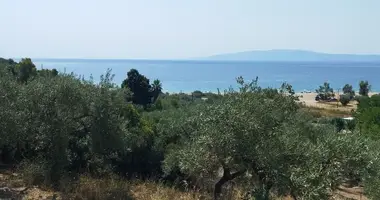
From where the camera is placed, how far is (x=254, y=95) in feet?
35.4

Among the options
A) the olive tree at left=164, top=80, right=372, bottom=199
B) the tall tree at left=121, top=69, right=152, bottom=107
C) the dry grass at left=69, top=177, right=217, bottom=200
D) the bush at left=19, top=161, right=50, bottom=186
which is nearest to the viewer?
the olive tree at left=164, top=80, right=372, bottom=199

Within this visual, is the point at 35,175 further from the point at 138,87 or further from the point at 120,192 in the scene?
the point at 138,87

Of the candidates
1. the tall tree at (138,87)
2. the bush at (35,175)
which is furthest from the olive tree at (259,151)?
the tall tree at (138,87)

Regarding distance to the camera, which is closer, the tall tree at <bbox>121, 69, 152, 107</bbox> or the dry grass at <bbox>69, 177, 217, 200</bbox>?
the dry grass at <bbox>69, 177, 217, 200</bbox>

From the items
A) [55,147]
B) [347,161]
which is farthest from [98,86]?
[347,161]

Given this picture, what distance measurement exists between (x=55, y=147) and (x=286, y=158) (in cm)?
591

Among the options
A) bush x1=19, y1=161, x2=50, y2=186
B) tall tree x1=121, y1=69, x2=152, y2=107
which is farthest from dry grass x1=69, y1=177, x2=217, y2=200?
tall tree x1=121, y1=69, x2=152, y2=107

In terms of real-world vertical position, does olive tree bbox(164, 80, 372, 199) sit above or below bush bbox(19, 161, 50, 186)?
above

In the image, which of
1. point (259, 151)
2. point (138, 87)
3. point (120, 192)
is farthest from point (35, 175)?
point (138, 87)

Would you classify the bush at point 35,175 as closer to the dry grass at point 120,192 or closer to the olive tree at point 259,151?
the dry grass at point 120,192

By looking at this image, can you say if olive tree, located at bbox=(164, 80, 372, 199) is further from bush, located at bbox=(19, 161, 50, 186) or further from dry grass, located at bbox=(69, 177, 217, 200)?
bush, located at bbox=(19, 161, 50, 186)

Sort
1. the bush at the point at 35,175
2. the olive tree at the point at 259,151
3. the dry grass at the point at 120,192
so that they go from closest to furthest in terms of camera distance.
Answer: the olive tree at the point at 259,151, the dry grass at the point at 120,192, the bush at the point at 35,175

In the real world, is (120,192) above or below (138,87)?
above

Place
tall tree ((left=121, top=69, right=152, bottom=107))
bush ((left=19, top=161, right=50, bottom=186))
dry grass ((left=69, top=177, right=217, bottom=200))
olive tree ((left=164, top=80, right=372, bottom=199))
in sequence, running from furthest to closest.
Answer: tall tree ((left=121, top=69, right=152, bottom=107))
bush ((left=19, top=161, right=50, bottom=186))
dry grass ((left=69, top=177, right=217, bottom=200))
olive tree ((left=164, top=80, right=372, bottom=199))
